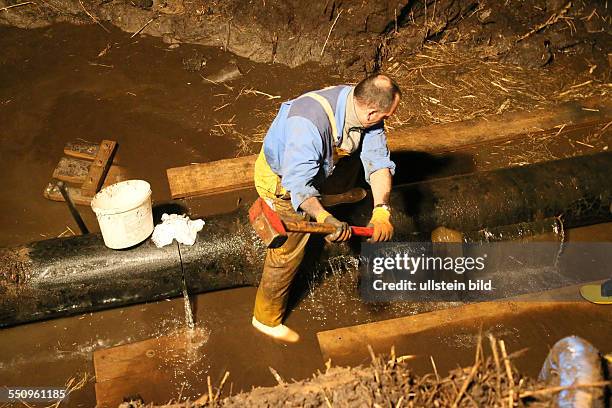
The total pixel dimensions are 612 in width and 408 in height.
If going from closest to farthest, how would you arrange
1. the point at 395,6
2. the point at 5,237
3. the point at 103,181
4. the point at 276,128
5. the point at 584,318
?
1. the point at 276,128
2. the point at 584,318
3. the point at 5,237
4. the point at 103,181
5. the point at 395,6

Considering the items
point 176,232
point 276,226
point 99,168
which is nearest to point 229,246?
point 176,232

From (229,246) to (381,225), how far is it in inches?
50.2

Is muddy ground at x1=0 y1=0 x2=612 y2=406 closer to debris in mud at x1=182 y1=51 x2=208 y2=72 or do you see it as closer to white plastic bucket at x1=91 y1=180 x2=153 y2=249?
debris in mud at x1=182 y1=51 x2=208 y2=72

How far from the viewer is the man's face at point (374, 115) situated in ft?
11.5

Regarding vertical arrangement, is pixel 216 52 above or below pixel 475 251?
above

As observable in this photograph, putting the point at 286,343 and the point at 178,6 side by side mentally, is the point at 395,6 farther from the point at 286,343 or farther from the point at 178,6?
the point at 286,343

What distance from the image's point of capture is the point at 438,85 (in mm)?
6805

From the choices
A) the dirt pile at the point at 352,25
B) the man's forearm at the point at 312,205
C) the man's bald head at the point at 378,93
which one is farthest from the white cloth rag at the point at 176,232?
the dirt pile at the point at 352,25

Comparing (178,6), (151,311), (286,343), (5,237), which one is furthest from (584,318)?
(178,6)

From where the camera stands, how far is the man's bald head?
3430 millimetres

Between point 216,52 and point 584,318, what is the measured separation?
513cm

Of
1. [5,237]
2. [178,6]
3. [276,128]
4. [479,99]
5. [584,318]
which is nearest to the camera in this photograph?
[276,128]

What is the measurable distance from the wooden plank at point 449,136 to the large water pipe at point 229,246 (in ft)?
3.22

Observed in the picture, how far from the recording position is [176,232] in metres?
4.41
